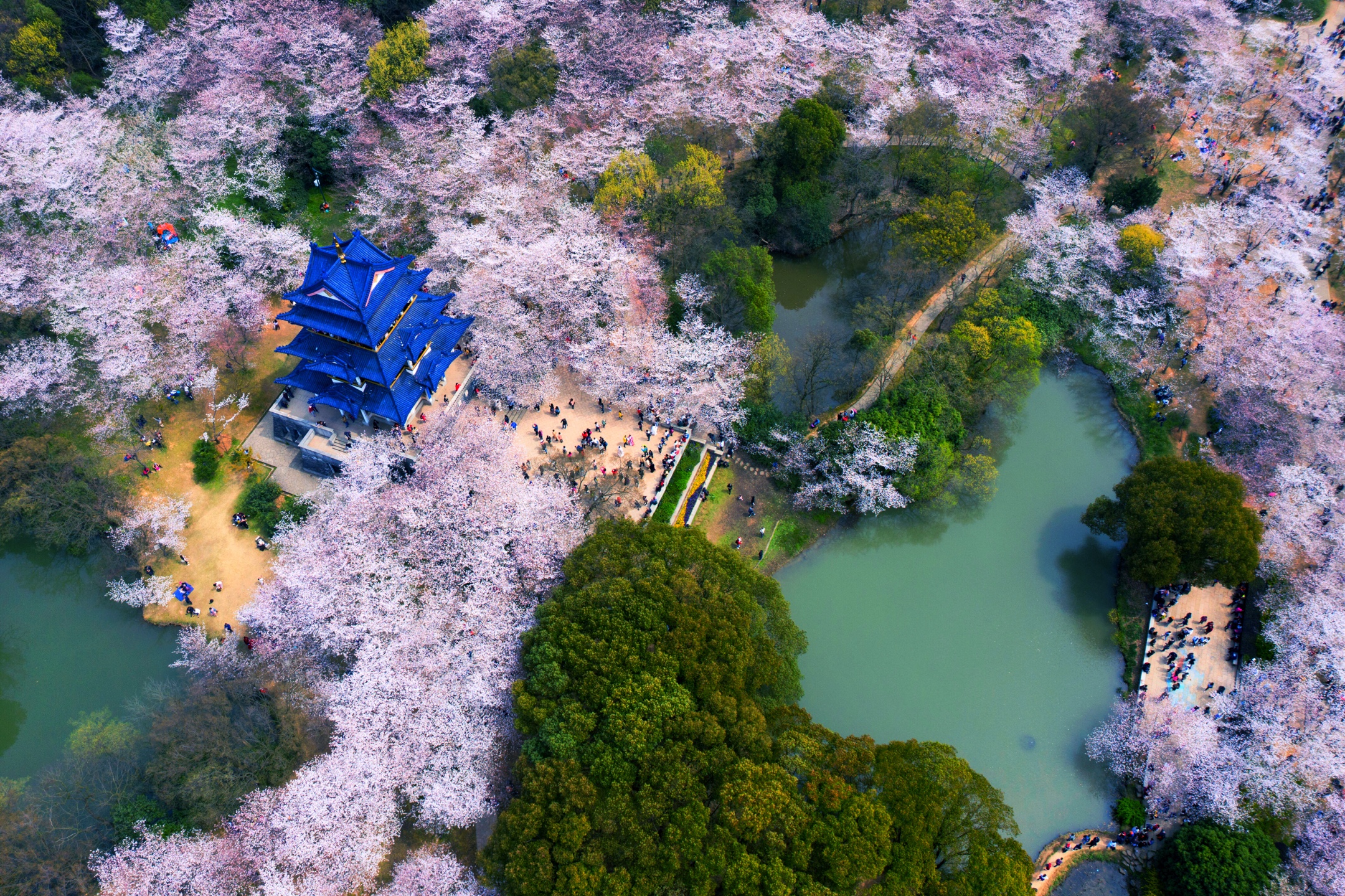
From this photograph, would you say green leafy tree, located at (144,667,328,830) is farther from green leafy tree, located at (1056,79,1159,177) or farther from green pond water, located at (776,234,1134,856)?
green leafy tree, located at (1056,79,1159,177)

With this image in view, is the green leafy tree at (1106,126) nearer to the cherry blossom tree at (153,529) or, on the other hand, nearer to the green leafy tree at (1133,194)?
the green leafy tree at (1133,194)

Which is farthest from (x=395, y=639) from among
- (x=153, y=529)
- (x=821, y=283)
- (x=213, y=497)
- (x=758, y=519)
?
(x=821, y=283)

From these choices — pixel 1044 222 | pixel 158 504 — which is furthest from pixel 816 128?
pixel 158 504

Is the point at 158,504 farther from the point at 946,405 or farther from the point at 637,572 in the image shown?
the point at 946,405

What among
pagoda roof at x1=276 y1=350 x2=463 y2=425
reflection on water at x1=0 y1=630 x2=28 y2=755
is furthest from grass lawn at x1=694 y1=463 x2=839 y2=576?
reflection on water at x1=0 y1=630 x2=28 y2=755

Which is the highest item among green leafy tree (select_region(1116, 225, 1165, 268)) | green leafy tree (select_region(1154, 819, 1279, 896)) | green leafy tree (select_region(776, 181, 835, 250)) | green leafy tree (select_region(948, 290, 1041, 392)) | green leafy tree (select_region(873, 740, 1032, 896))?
green leafy tree (select_region(1116, 225, 1165, 268))
